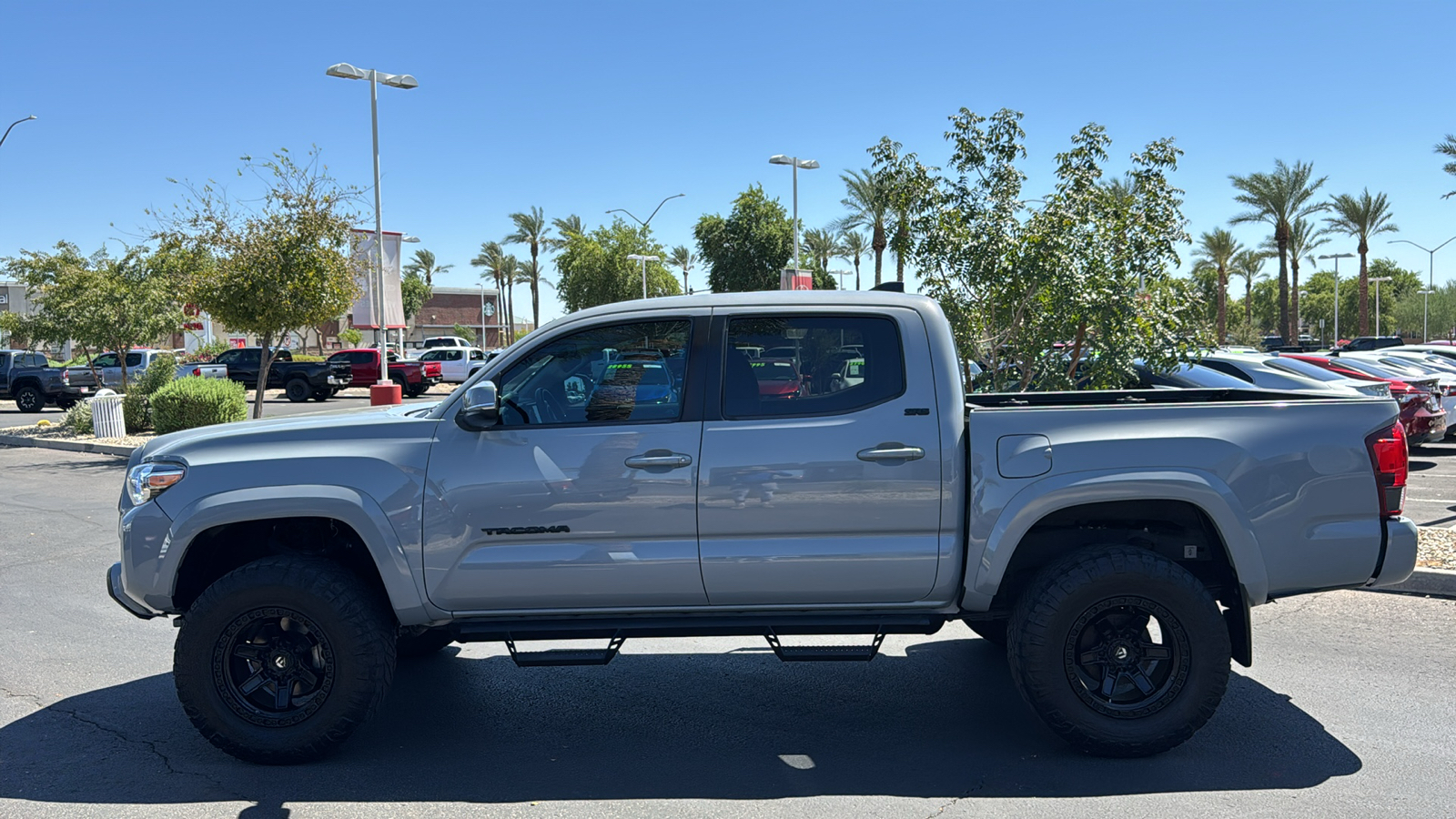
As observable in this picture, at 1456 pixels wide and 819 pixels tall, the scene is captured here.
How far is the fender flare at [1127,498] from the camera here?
14.5 feet

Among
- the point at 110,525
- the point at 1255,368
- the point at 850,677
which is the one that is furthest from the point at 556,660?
the point at 1255,368

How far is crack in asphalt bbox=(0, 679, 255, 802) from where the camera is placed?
4.38 metres

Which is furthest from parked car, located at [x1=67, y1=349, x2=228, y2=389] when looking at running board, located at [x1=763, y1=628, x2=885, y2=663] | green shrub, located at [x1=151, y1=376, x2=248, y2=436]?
running board, located at [x1=763, y1=628, x2=885, y2=663]

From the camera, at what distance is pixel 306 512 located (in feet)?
14.8

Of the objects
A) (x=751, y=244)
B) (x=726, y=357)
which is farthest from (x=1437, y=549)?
(x=751, y=244)

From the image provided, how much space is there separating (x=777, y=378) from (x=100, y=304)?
23.1 meters

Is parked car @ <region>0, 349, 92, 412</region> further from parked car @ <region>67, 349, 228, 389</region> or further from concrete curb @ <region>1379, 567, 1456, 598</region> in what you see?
concrete curb @ <region>1379, 567, 1456, 598</region>

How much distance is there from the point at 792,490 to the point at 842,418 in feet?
1.23

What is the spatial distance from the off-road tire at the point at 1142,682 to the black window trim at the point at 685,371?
1650 millimetres

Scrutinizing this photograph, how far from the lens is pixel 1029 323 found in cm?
1041

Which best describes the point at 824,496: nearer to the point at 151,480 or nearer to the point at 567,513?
the point at 567,513

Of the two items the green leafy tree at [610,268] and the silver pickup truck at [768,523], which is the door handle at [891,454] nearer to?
the silver pickup truck at [768,523]

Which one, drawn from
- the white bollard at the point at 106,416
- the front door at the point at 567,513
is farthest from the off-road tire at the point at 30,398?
the front door at the point at 567,513

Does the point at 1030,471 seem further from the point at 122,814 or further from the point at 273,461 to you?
the point at 122,814
